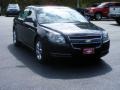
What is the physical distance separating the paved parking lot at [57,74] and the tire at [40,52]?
150 mm

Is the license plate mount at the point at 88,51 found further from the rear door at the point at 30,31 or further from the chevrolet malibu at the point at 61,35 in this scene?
the rear door at the point at 30,31

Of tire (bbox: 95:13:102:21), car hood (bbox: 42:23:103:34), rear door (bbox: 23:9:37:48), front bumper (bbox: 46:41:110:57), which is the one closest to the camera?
front bumper (bbox: 46:41:110:57)

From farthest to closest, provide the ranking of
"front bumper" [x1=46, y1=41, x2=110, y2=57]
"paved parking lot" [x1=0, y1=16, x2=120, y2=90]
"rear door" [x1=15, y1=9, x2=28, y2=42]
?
"rear door" [x1=15, y1=9, x2=28, y2=42], "front bumper" [x1=46, y1=41, x2=110, y2=57], "paved parking lot" [x1=0, y1=16, x2=120, y2=90]

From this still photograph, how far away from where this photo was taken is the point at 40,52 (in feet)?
30.7

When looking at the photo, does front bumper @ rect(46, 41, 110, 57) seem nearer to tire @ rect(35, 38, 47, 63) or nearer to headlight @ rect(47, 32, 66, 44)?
headlight @ rect(47, 32, 66, 44)

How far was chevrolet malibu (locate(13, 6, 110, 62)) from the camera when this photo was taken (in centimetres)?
863

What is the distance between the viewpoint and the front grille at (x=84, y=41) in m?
8.63

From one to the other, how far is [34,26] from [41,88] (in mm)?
3271

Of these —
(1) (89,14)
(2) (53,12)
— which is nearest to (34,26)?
(2) (53,12)

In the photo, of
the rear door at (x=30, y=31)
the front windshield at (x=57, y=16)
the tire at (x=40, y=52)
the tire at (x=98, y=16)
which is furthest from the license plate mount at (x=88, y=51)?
the tire at (x=98, y=16)

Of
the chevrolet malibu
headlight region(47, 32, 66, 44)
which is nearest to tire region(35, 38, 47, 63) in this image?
the chevrolet malibu

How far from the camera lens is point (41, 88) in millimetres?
6965

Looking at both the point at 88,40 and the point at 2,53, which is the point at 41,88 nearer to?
the point at 88,40

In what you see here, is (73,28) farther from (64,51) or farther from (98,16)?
(98,16)
